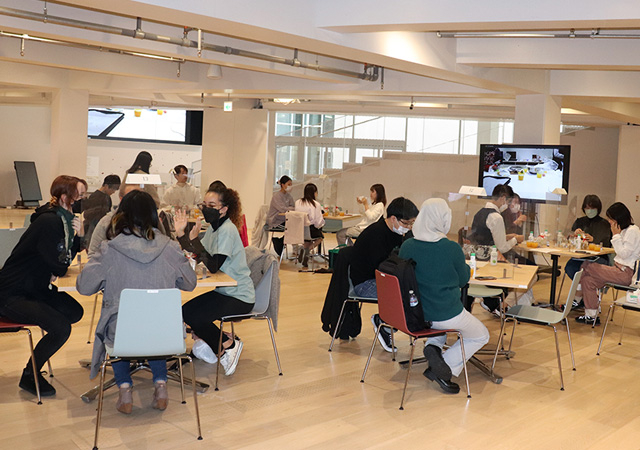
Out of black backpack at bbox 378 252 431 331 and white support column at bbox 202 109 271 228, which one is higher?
white support column at bbox 202 109 271 228

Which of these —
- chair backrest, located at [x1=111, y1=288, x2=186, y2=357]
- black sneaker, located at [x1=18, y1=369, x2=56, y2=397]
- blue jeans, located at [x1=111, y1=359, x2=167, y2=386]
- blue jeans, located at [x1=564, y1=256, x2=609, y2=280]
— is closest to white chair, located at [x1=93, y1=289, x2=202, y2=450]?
chair backrest, located at [x1=111, y1=288, x2=186, y2=357]

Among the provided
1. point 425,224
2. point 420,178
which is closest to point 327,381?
point 425,224

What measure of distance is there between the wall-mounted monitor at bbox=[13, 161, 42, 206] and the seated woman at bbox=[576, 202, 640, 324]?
15731 millimetres

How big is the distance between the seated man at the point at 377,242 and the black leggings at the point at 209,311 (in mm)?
1159

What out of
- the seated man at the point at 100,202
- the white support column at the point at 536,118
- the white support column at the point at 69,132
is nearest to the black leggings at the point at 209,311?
the seated man at the point at 100,202

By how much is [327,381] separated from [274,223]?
5.72m

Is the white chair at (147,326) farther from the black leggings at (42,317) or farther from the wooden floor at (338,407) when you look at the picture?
the black leggings at (42,317)

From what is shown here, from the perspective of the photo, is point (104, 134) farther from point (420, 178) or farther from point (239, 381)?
point (239, 381)

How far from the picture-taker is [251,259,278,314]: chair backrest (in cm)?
505

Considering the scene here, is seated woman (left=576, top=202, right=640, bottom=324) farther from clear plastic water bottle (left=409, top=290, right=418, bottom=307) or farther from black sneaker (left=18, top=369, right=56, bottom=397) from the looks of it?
black sneaker (left=18, top=369, right=56, bottom=397)

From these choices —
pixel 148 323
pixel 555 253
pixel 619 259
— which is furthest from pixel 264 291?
pixel 619 259

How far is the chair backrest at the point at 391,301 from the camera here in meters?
4.52

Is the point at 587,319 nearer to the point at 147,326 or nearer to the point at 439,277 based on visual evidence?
the point at 439,277

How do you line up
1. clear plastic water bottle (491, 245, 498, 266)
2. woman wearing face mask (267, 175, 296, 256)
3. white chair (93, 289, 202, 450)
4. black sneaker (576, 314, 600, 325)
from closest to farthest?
white chair (93, 289, 202, 450), clear plastic water bottle (491, 245, 498, 266), black sneaker (576, 314, 600, 325), woman wearing face mask (267, 175, 296, 256)
